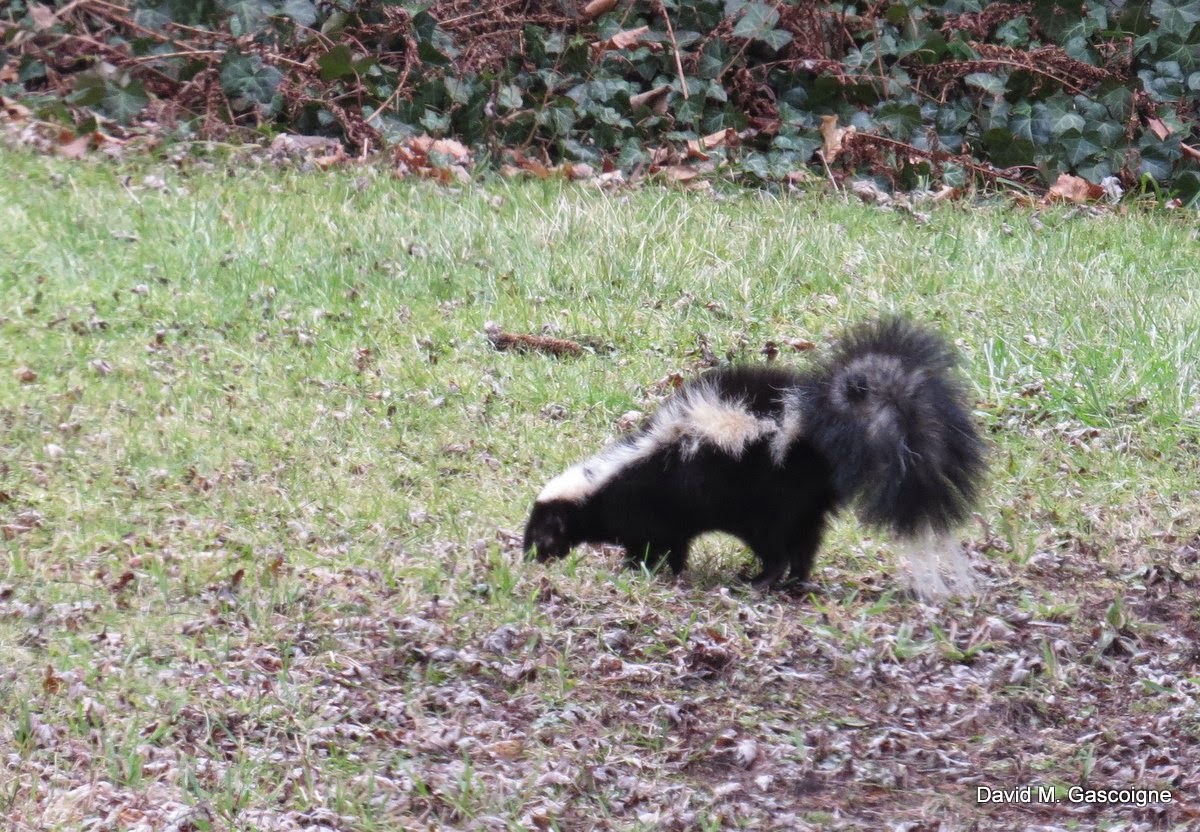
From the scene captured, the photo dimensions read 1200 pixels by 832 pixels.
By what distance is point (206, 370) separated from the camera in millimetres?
6332

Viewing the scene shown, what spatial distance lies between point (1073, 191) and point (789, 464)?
546 centimetres

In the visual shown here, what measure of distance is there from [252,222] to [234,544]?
345cm

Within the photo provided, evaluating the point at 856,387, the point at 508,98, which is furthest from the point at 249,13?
the point at 856,387

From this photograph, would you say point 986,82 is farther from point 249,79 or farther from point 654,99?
point 249,79

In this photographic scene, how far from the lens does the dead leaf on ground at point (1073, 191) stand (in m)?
9.01

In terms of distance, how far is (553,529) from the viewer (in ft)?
15.9

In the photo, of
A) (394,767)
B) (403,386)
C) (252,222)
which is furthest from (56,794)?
(252,222)

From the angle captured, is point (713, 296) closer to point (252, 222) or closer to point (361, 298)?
point (361, 298)

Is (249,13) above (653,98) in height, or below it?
above

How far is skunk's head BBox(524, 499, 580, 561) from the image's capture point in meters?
4.81

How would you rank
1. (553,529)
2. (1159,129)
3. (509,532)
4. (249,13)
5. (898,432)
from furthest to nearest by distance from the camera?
(249,13)
(1159,129)
(509,532)
(553,529)
(898,432)

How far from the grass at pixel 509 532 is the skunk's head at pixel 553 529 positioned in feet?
0.40

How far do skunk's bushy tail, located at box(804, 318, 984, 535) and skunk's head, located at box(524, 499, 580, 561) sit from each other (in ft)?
3.04

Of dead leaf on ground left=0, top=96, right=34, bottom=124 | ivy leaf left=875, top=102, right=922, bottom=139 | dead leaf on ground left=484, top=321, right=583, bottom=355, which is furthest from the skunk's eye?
dead leaf on ground left=0, top=96, right=34, bottom=124
